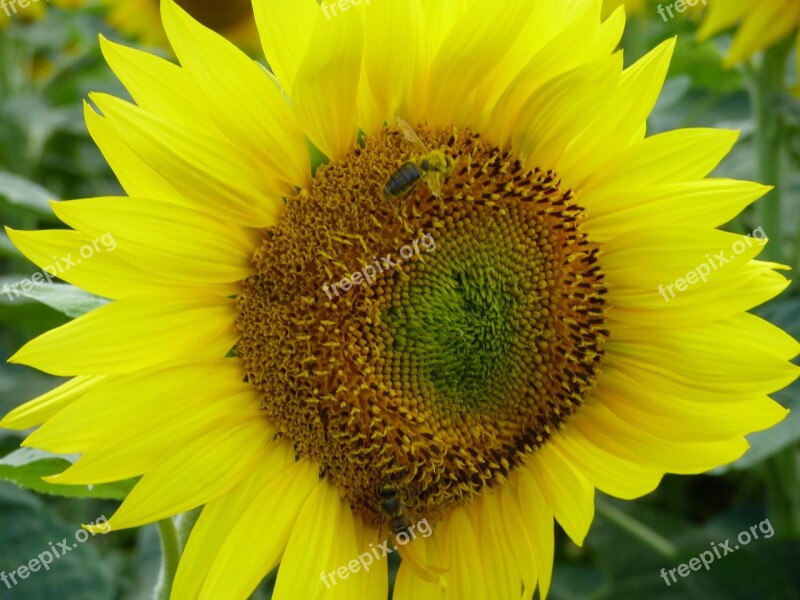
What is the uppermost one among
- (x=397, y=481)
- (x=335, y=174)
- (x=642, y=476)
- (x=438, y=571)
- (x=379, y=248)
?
(x=335, y=174)

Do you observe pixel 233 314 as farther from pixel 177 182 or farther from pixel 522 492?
pixel 522 492

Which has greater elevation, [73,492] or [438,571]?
[73,492]

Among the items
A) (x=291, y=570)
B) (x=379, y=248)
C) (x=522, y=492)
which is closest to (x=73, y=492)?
(x=291, y=570)

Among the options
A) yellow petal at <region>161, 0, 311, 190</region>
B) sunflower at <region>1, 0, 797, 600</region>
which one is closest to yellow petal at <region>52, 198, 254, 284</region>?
sunflower at <region>1, 0, 797, 600</region>

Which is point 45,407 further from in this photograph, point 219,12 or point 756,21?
point 219,12

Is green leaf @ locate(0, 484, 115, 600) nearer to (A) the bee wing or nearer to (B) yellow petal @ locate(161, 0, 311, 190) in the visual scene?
(B) yellow petal @ locate(161, 0, 311, 190)

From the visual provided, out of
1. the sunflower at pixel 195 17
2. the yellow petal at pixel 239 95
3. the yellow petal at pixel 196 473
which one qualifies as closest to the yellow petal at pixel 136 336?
the yellow petal at pixel 196 473

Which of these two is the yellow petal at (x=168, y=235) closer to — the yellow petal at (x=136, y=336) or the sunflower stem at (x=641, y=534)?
the yellow petal at (x=136, y=336)
